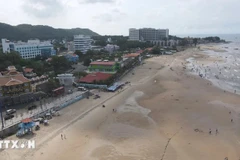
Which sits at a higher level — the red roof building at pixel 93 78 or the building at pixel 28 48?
the building at pixel 28 48

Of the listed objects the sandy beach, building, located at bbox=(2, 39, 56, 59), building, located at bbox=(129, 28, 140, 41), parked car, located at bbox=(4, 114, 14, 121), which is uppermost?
building, located at bbox=(129, 28, 140, 41)

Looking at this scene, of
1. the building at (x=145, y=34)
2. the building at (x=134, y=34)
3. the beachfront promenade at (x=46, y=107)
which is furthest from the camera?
the building at (x=145, y=34)

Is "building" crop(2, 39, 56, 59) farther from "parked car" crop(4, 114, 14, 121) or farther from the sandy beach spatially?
"parked car" crop(4, 114, 14, 121)

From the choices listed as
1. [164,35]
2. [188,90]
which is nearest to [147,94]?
[188,90]

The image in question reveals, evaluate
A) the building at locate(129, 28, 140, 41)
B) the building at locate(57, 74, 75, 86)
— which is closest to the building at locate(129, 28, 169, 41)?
the building at locate(129, 28, 140, 41)

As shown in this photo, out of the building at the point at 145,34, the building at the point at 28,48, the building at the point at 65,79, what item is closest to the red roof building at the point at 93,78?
the building at the point at 65,79

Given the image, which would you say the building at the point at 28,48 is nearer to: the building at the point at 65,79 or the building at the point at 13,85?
the building at the point at 65,79
